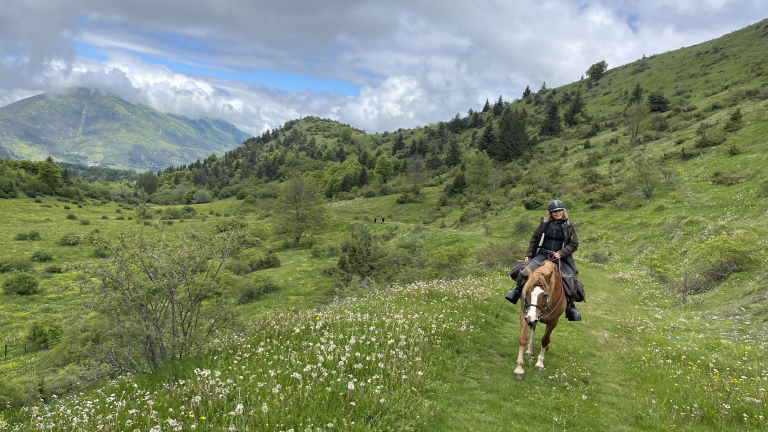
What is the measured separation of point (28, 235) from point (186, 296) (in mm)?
67157

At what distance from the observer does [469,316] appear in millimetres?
11406

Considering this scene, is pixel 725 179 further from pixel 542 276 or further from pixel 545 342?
pixel 542 276

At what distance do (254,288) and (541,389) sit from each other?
2772cm

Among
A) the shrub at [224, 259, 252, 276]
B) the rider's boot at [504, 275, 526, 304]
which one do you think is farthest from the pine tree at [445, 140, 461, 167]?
the rider's boot at [504, 275, 526, 304]

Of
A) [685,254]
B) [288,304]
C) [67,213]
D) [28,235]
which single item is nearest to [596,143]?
[685,254]

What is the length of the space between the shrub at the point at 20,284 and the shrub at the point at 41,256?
44.2 ft

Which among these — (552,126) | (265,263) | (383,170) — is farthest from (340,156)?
(265,263)

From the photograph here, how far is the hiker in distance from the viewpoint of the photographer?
28.9 ft

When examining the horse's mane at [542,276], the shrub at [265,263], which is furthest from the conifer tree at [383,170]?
the horse's mane at [542,276]

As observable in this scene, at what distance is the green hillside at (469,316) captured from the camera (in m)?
5.71

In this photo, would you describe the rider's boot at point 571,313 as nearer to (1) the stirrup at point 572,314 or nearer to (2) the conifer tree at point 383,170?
(1) the stirrup at point 572,314

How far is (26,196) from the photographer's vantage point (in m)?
84.7

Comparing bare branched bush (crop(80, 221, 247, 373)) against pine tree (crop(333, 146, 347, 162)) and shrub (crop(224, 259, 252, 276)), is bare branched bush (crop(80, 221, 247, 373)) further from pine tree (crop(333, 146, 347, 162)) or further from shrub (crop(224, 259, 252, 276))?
pine tree (crop(333, 146, 347, 162))

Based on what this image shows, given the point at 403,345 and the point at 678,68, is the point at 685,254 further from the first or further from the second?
the point at 678,68
